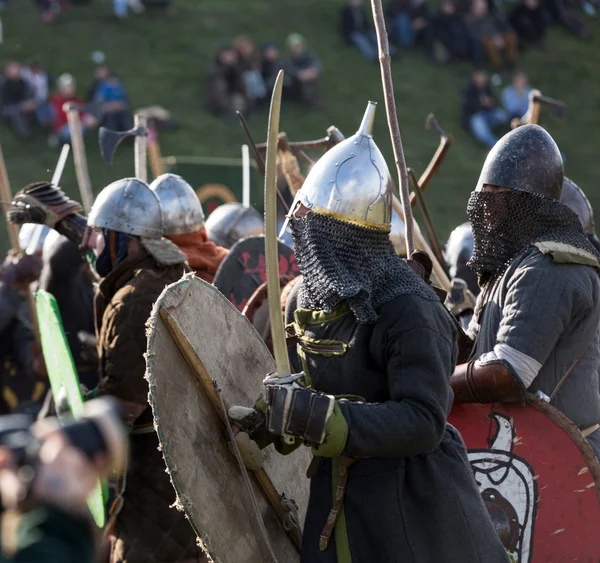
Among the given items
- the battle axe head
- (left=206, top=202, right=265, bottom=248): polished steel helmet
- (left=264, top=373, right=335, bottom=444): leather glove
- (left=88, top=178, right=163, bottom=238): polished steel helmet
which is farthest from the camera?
(left=206, top=202, right=265, bottom=248): polished steel helmet

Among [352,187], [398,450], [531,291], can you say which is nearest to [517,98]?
[531,291]

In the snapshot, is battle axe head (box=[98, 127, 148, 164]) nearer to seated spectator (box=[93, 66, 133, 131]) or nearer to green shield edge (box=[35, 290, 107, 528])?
green shield edge (box=[35, 290, 107, 528])

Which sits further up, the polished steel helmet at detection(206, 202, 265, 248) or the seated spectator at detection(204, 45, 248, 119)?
the polished steel helmet at detection(206, 202, 265, 248)

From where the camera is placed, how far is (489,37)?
82.1 feet

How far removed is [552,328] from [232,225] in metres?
4.27

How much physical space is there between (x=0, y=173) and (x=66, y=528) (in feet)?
18.7

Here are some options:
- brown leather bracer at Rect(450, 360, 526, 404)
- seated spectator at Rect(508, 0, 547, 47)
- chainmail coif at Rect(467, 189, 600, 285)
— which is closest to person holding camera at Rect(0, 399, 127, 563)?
brown leather bracer at Rect(450, 360, 526, 404)

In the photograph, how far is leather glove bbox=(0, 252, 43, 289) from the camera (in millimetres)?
7129

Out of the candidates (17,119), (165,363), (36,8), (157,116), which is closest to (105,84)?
(17,119)

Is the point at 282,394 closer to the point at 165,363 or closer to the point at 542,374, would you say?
the point at 165,363

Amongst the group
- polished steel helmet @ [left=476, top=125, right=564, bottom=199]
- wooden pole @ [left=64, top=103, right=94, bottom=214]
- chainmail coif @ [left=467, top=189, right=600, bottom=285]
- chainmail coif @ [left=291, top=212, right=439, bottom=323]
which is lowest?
wooden pole @ [left=64, top=103, right=94, bottom=214]

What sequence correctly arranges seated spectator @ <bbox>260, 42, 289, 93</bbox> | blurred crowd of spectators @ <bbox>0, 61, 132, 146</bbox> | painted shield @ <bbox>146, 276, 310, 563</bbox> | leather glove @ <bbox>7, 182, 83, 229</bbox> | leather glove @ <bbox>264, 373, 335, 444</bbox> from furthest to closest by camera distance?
seated spectator @ <bbox>260, 42, 289, 93</bbox> < blurred crowd of spectators @ <bbox>0, 61, 132, 146</bbox> < leather glove @ <bbox>7, 182, 83, 229</bbox> < painted shield @ <bbox>146, 276, 310, 563</bbox> < leather glove @ <bbox>264, 373, 335, 444</bbox>

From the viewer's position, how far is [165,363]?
3.32 metres

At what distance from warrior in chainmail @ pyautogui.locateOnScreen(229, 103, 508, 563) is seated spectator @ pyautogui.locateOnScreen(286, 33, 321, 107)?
1970 centimetres
